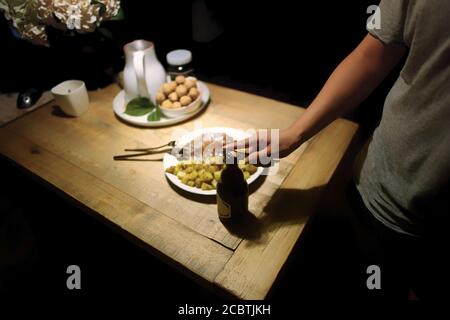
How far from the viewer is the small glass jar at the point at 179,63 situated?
4.74 ft

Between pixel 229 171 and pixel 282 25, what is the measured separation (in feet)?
5.07

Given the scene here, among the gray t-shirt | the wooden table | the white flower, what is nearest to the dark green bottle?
the wooden table

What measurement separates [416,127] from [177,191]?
26.7 inches

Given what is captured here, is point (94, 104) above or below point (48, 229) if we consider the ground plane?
above

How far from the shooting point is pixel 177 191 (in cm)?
103

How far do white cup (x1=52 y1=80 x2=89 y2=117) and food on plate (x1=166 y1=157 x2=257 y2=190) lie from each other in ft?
1.92

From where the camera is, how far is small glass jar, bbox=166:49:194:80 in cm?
145

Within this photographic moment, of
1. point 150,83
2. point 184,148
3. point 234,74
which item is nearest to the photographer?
point 184,148

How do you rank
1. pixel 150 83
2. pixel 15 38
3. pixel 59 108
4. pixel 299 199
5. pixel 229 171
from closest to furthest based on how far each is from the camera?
pixel 229 171 → pixel 299 199 → pixel 150 83 → pixel 59 108 → pixel 15 38

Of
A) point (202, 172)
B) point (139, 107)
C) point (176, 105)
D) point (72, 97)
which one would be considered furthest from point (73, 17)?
point (202, 172)

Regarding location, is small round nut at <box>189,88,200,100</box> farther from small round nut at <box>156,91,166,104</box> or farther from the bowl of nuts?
small round nut at <box>156,91,166,104</box>

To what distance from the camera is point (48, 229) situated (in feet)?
5.90
